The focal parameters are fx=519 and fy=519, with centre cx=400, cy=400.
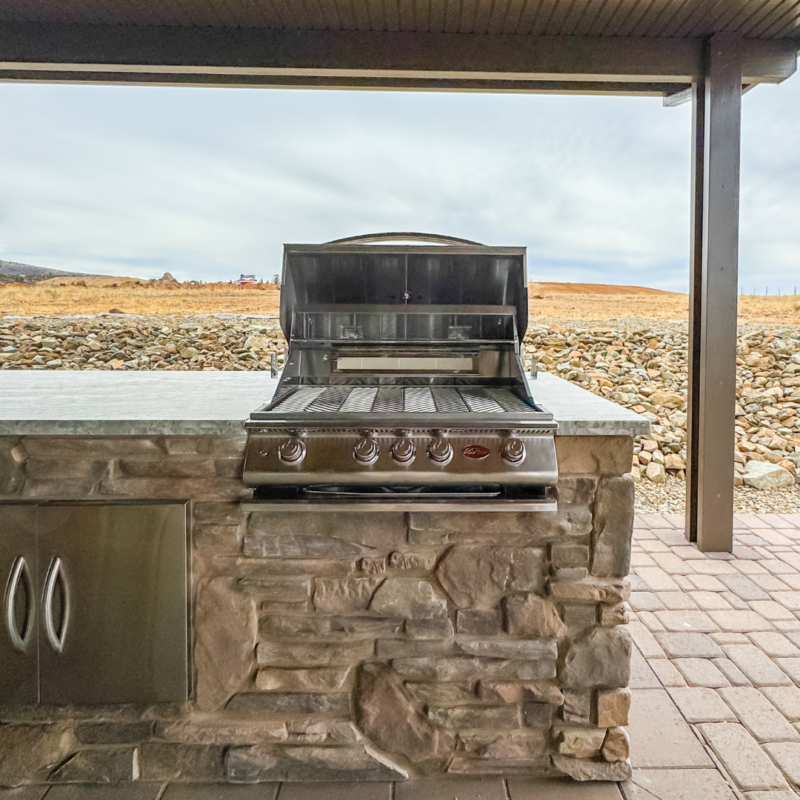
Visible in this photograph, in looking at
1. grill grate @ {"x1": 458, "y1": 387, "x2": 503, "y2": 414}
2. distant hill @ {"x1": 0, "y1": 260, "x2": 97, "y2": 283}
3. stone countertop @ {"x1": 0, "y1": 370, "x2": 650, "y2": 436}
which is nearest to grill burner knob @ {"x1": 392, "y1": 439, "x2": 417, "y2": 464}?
grill grate @ {"x1": 458, "y1": 387, "x2": 503, "y2": 414}

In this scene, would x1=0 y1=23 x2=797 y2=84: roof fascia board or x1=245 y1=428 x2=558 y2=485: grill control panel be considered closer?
x1=245 y1=428 x2=558 y2=485: grill control panel

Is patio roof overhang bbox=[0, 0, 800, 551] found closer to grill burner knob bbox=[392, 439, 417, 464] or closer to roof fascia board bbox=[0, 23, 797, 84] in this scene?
roof fascia board bbox=[0, 23, 797, 84]

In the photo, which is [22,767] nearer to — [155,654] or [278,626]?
[155,654]

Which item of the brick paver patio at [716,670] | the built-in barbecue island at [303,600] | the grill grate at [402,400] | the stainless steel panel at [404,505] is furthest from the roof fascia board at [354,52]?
the brick paver patio at [716,670]

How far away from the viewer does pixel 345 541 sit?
56.2 inches

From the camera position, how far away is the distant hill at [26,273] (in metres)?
3.85

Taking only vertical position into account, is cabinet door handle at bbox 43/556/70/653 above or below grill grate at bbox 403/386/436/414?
below

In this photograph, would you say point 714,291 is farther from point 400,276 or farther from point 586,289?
point 400,276

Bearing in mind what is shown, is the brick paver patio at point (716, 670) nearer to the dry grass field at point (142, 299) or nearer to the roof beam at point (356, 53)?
the dry grass field at point (142, 299)

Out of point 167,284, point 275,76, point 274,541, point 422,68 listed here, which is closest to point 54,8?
point 275,76

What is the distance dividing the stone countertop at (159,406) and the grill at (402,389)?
11 cm

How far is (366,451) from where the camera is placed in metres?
1.33

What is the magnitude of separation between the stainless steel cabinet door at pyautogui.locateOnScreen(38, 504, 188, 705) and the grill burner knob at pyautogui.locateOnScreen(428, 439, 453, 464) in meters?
0.69

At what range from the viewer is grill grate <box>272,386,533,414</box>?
144cm
